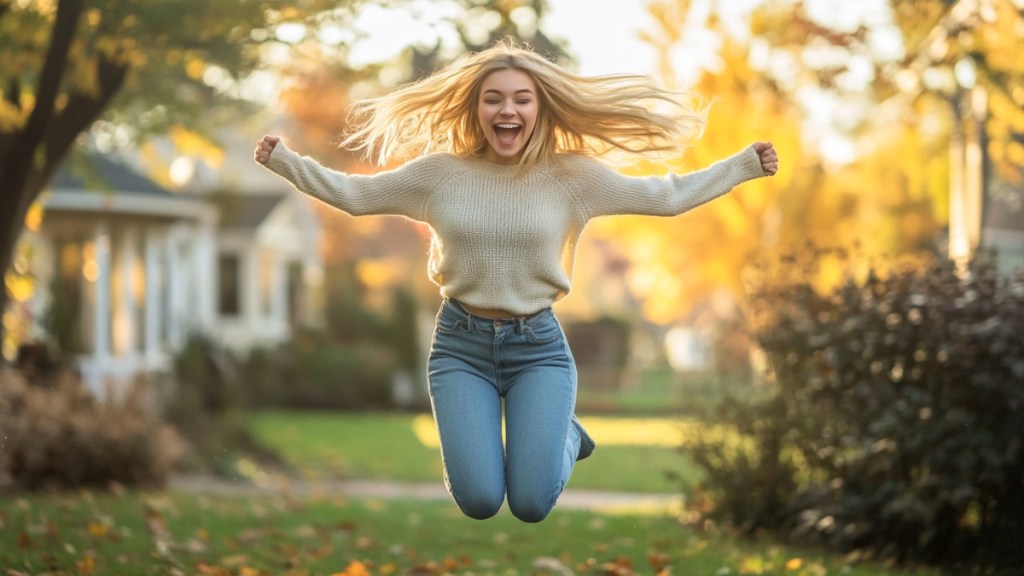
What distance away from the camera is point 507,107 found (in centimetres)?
594

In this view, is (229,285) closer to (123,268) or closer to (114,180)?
(123,268)

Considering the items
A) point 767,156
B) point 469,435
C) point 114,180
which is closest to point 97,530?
point 469,435

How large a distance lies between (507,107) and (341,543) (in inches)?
181

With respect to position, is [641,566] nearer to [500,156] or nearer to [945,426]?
[945,426]

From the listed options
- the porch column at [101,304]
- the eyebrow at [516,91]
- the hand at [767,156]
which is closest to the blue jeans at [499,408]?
the eyebrow at [516,91]

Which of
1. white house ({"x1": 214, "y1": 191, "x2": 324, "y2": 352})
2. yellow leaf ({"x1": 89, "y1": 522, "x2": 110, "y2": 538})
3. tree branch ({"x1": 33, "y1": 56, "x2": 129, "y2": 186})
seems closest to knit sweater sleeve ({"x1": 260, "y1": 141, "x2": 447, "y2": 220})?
yellow leaf ({"x1": 89, "y1": 522, "x2": 110, "y2": 538})

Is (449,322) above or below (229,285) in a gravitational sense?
below

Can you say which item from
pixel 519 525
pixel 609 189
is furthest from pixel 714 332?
pixel 609 189

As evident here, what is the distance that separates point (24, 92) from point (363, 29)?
3.85 metres

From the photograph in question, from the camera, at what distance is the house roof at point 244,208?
3234 centimetres

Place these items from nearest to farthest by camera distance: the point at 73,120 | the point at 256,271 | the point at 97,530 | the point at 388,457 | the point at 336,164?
the point at 97,530 < the point at 73,120 < the point at 388,457 < the point at 256,271 < the point at 336,164

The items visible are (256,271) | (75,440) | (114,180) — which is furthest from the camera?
(256,271)

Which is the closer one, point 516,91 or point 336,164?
point 516,91

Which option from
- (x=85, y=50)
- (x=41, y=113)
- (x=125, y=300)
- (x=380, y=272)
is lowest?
(x=125, y=300)
